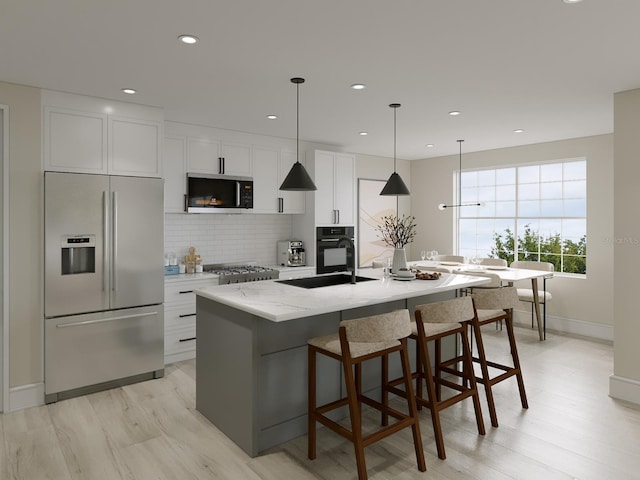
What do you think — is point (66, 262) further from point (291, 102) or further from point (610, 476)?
point (610, 476)

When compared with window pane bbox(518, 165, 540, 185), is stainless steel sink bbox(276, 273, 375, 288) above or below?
below

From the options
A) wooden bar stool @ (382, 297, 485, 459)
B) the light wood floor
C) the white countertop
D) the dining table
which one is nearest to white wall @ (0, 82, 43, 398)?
the light wood floor

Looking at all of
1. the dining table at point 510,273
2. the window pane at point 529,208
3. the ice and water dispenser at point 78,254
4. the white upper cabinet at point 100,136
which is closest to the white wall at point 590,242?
the dining table at point 510,273

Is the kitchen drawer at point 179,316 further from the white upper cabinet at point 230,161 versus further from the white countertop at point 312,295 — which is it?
the white countertop at point 312,295

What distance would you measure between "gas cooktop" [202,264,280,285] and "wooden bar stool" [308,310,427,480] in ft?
7.58

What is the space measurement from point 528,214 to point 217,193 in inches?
179

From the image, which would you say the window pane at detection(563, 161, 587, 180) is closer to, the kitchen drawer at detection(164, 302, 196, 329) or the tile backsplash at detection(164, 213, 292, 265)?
the tile backsplash at detection(164, 213, 292, 265)

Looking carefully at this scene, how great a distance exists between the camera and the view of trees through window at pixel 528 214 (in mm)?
5984

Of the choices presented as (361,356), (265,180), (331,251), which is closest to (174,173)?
(265,180)

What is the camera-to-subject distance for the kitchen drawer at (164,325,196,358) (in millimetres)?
4555

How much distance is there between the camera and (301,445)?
291cm

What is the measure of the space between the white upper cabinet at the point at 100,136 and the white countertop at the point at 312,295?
161 centimetres

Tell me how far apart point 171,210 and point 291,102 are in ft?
6.19

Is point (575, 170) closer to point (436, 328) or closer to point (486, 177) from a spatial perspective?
point (486, 177)
